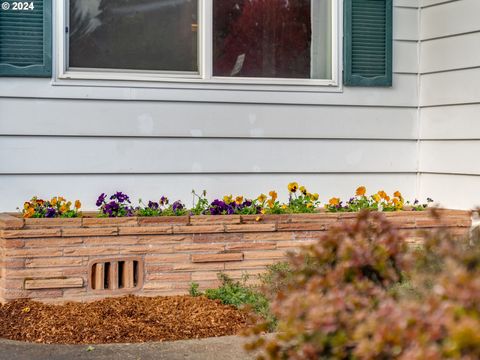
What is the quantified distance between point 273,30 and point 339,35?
550 mm

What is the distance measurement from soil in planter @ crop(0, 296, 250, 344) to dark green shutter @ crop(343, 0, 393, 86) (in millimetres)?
2382

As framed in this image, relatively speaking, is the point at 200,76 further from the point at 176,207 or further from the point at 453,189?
the point at 453,189

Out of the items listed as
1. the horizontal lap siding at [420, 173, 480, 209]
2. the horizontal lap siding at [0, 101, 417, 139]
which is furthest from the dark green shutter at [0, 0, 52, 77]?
the horizontal lap siding at [420, 173, 480, 209]

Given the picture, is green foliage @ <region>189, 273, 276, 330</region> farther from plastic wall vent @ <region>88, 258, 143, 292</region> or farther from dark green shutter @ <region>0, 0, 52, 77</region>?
dark green shutter @ <region>0, 0, 52, 77</region>

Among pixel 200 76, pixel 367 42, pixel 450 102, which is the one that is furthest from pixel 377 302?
pixel 367 42

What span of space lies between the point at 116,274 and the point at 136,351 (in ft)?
3.64

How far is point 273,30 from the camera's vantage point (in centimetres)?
693

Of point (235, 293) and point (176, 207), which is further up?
point (176, 207)

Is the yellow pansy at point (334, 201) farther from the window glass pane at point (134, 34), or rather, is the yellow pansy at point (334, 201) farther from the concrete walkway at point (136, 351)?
the concrete walkway at point (136, 351)

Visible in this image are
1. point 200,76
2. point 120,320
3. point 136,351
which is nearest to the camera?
point 136,351

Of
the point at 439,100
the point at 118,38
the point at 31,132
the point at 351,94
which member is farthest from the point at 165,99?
the point at 439,100

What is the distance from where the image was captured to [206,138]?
655 cm

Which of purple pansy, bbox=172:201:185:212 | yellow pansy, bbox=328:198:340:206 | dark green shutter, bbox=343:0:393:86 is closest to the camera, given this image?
purple pansy, bbox=172:201:185:212

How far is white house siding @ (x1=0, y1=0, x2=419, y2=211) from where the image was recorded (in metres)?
6.19
